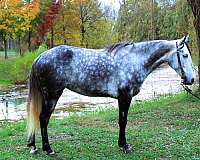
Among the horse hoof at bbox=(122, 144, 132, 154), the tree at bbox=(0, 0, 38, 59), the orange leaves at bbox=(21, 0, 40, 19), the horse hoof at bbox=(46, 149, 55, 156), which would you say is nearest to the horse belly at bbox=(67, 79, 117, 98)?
the horse hoof at bbox=(122, 144, 132, 154)

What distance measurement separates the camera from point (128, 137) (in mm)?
7336

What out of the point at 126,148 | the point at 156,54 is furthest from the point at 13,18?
the point at 126,148

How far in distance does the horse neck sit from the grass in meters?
1.33

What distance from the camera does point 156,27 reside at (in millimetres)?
42500

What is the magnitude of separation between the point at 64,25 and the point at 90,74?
31963 mm

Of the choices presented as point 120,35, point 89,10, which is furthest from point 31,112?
point 120,35

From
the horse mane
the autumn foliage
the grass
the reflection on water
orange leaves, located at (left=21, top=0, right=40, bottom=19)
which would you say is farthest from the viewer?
the autumn foliage

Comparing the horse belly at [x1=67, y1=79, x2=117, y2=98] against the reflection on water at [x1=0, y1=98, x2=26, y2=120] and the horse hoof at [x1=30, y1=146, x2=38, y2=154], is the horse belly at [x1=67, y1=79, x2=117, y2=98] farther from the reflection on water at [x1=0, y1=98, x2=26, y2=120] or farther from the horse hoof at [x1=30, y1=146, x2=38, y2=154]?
the reflection on water at [x1=0, y1=98, x2=26, y2=120]

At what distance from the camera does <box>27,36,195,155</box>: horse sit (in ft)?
20.5

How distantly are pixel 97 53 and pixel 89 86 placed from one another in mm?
549

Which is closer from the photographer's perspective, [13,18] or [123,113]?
[123,113]

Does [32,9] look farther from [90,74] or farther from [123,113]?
[123,113]

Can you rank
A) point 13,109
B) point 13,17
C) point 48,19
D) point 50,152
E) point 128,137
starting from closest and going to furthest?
point 50,152 < point 128,137 < point 13,109 < point 13,17 < point 48,19

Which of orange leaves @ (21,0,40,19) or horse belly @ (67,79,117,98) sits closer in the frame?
horse belly @ (67,79,117,98)
